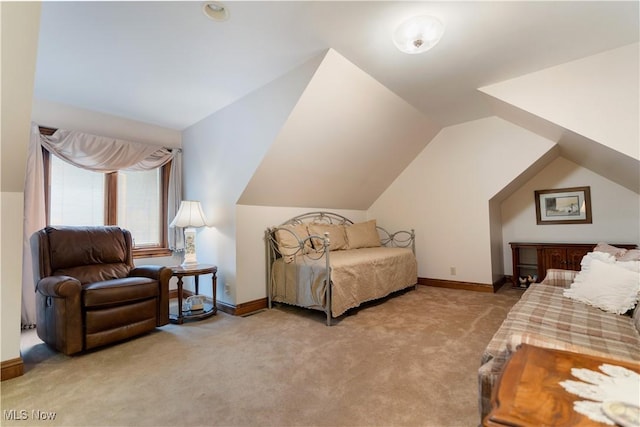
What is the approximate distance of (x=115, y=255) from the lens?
3021 millimetres

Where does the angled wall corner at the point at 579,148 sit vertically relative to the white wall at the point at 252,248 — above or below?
above

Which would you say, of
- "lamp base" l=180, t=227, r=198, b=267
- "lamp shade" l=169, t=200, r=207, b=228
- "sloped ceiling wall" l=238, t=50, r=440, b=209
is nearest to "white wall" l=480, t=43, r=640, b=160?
"sloped ceiling wall" l=238, t=50, r=440, b=209

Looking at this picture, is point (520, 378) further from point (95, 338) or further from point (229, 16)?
point (95, 338)

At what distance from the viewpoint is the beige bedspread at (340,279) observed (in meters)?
3.02

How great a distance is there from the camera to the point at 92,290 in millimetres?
2334

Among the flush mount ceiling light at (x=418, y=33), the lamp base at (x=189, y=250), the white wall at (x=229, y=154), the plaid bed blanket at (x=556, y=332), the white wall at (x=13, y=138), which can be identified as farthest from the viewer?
the lamp base at (x=189, y=250)

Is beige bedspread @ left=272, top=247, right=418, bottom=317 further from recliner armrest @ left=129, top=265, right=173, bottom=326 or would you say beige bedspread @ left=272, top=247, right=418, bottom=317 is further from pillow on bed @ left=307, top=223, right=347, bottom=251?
recliner armrest @ left=129, top=265, right=173, bottom=326

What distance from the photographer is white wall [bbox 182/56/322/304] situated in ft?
9.49

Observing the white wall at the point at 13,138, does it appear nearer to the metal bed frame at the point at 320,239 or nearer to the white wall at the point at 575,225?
the metal bed frame at the point at 320,239

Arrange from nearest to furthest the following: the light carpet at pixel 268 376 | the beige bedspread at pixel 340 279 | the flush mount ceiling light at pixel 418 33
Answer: the light carpet at pixel 268 376, the flush mount ceiling light at pixel 418 33, the beige bedspread at pixel 340 279

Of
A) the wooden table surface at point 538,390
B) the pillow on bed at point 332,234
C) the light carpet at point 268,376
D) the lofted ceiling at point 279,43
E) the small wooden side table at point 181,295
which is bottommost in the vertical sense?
the light carpet at point 268,376

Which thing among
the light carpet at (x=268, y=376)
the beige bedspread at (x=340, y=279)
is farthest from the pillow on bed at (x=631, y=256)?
the beige bedspread at (x=340, y=279)

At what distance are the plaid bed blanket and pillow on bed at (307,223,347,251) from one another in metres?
2.25

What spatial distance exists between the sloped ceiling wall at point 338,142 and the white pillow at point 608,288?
240 cm
